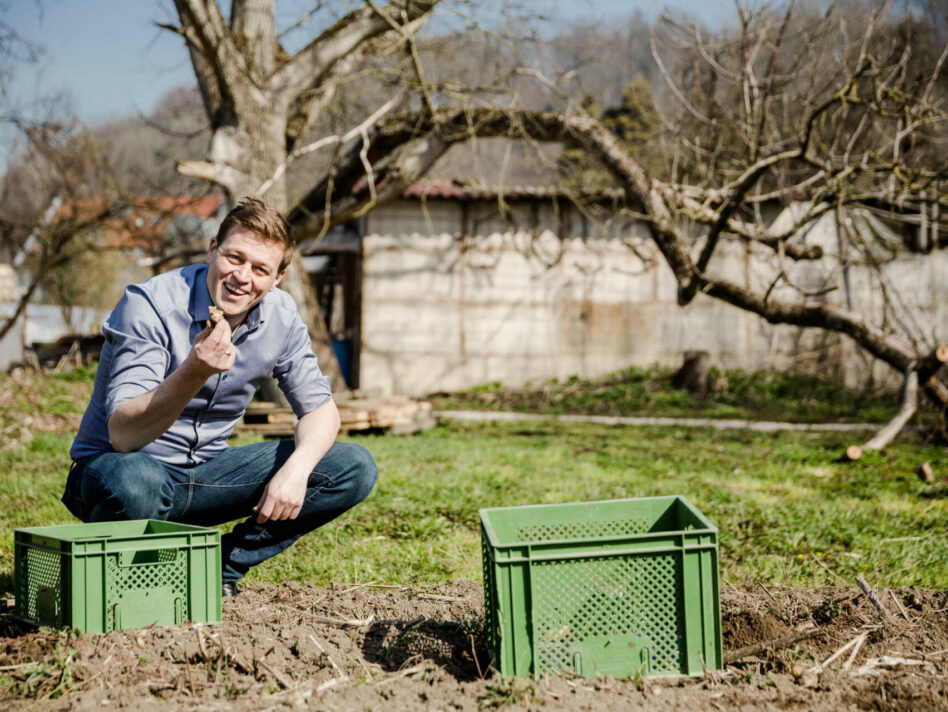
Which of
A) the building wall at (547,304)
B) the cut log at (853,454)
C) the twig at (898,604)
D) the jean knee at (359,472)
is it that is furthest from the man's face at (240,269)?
the building wall at (547,304)

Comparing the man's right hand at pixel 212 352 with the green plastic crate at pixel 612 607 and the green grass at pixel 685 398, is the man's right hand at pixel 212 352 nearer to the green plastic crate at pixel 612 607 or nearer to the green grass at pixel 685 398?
the green plastic crate at pixel 612 607

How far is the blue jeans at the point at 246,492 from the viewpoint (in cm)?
312

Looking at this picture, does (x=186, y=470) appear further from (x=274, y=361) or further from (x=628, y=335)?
(x=628, y=335)

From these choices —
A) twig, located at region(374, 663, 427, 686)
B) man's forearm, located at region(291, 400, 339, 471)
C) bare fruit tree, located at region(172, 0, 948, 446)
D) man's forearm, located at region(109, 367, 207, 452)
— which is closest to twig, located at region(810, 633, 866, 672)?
twig, located at region(374, 663, 427, 686)

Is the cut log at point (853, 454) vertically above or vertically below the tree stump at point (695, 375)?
below

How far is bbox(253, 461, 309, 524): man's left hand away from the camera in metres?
2.96

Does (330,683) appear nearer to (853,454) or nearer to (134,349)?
(134,349)

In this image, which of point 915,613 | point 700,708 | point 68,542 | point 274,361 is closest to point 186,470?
point 274,361

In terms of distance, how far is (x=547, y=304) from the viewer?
15.2 meters

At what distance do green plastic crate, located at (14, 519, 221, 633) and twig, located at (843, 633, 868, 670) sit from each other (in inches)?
78.2

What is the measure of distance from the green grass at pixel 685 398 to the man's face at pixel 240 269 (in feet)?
32.7

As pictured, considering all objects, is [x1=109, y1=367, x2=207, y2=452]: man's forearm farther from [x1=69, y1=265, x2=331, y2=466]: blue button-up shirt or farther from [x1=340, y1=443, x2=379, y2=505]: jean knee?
[x1=340, y1=443, x2=379, y2=505]: jean knee

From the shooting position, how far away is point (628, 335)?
15.3m

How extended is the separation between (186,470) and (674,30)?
7696 millimetres
